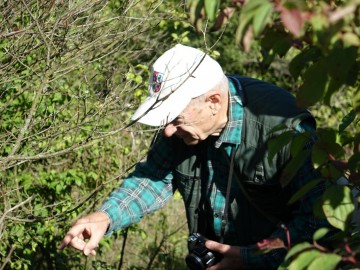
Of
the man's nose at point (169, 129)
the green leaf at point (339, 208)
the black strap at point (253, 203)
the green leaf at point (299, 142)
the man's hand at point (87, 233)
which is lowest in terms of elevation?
the man's hand at point (87, 233)

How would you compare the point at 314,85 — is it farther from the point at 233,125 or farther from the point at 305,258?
the point at 233,125

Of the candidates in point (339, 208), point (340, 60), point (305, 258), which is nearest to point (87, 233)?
point (339, 208)

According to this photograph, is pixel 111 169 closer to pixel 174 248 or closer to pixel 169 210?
pixel 174 248

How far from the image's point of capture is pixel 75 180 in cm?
532

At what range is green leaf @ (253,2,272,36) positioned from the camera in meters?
1.74

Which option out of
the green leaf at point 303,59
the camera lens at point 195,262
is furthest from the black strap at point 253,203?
the green leaf at point 303,59

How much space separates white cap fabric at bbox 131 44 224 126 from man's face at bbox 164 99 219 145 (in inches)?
1.6

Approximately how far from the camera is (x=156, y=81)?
3762mm

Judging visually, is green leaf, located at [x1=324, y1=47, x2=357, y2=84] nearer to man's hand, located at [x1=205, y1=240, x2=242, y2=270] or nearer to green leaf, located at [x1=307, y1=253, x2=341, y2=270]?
green leaf, located at [x1=307, y1=253, x2=341, y2=270]

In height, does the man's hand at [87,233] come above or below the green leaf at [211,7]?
below

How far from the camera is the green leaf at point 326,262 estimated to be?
1985mm

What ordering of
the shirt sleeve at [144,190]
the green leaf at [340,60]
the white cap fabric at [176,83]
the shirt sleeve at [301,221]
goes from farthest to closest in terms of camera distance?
the shirt sleeve at [144,190] < the white cap fabric at [176,83] < the shirt sleeve at [301,221] < the green leaf at [340,60]

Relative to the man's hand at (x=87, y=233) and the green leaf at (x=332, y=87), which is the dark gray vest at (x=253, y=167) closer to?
the man's hand at (x=87, y=233)

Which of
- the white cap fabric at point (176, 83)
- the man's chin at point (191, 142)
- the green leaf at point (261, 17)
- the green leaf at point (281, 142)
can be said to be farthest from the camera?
the man's chin at point (191, 142)
